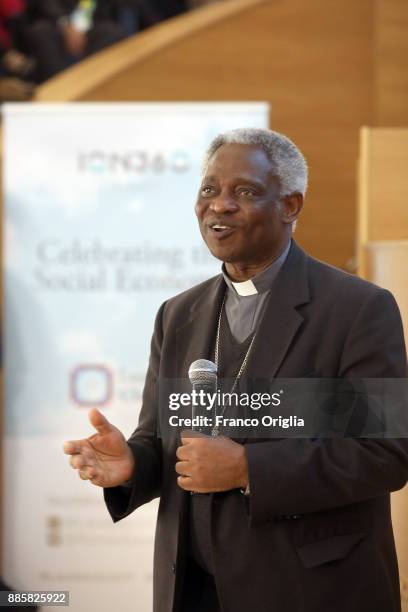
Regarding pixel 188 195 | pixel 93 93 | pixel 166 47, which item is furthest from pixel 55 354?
pixel 166 47

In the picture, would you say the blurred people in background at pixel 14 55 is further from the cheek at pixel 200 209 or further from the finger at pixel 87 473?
the finger at pixel 87 473

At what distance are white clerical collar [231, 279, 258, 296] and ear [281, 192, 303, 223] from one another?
0.51 ft

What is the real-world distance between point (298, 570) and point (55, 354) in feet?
9.33

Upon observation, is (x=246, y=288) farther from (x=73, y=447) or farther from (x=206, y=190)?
(x=73, y=447)

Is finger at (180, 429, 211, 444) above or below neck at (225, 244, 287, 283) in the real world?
below

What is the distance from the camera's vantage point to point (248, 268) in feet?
6.46

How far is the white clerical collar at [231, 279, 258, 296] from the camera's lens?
197 centimetres

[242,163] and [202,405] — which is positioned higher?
[242,163]

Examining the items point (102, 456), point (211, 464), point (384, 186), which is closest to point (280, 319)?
point (211, 464)

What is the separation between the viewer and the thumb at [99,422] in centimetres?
178

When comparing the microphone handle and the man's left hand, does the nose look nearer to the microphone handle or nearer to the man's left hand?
the microphone handle

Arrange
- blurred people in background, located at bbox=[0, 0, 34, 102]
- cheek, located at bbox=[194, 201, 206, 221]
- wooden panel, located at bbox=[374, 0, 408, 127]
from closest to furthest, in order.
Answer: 1. cheek, located at bbox=[194, 201, 206, 221]
2. wooden panel, located at bbox=[374, 0, 408, 127]
3. blurred people in background, located at bbox=[0, 0, 34, 102]

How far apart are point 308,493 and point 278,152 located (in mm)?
694

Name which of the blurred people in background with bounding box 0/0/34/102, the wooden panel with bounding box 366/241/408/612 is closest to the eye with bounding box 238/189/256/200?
the wooden panel with bounding box 366/241/408/612
